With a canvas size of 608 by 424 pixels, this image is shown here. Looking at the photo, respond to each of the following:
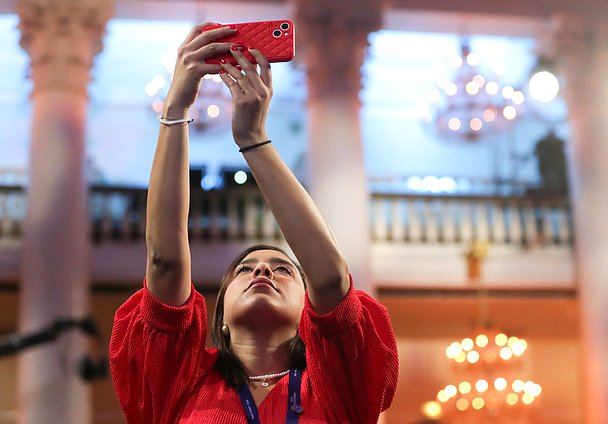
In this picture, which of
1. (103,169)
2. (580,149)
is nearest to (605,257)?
(580,149)

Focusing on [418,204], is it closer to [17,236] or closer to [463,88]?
[463,88]

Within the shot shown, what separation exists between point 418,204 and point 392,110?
14.8ft

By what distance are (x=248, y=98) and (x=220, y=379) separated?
0.55 meters

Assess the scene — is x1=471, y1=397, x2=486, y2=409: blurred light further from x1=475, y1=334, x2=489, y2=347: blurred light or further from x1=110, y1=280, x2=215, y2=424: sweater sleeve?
x1=110, y1=280, x2=215, y2=424: sweater sleeve

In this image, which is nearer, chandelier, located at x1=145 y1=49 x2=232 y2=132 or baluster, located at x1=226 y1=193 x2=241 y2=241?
chandelier, located at x1=145 y1=49 x2=232 y2=132

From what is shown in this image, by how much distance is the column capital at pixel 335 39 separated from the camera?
29.7 feet

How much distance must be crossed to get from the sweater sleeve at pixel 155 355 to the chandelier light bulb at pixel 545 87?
28.6ft

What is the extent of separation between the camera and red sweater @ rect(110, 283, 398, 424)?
151 centimetres

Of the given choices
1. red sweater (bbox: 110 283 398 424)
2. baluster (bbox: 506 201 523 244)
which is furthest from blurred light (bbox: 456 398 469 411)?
red sweater (bbox: 110 283 398 424)

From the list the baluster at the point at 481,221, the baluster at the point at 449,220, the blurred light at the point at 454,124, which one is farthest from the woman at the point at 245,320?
the baluster at the point at 481,221

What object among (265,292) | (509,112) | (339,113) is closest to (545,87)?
(509,112)

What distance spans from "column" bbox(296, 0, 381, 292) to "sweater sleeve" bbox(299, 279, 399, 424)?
22.9 ft

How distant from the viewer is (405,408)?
42.4ft

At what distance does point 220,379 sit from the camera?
5.35 ft
